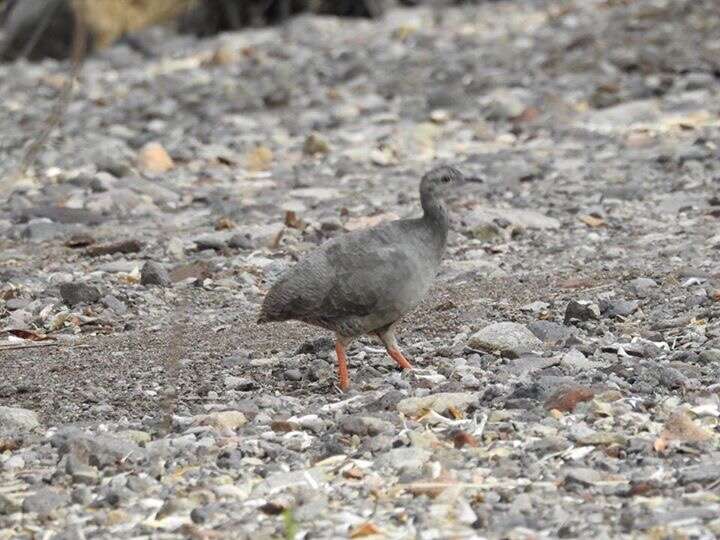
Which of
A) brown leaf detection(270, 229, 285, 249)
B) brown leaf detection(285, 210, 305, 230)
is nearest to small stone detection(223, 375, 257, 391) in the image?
brown leaf detection(270, 229, 285, 249)

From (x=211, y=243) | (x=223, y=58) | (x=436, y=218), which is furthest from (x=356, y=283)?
(x=223, y=58)

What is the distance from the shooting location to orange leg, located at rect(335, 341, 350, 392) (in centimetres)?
693

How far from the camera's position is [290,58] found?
18422 millimetres

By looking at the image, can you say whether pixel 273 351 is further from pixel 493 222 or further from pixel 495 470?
pixel 493 222

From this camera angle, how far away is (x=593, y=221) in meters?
10.6

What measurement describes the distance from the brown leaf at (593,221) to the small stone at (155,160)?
407 cm

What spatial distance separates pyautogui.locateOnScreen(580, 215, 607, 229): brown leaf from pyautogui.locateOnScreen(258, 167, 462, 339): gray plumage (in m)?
Result: 3.63

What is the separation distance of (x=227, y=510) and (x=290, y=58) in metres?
13.5

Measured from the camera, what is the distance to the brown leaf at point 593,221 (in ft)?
34.7

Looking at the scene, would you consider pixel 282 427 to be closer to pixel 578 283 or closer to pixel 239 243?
pixel 578 283

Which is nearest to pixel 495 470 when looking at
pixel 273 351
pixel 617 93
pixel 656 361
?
pixel 656 361

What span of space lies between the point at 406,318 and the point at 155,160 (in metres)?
5.56

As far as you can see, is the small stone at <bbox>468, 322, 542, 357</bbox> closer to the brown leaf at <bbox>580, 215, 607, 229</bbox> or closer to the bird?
the bird

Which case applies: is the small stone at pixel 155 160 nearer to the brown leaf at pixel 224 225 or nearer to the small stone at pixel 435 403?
the brown leaf at pixel 224 225
